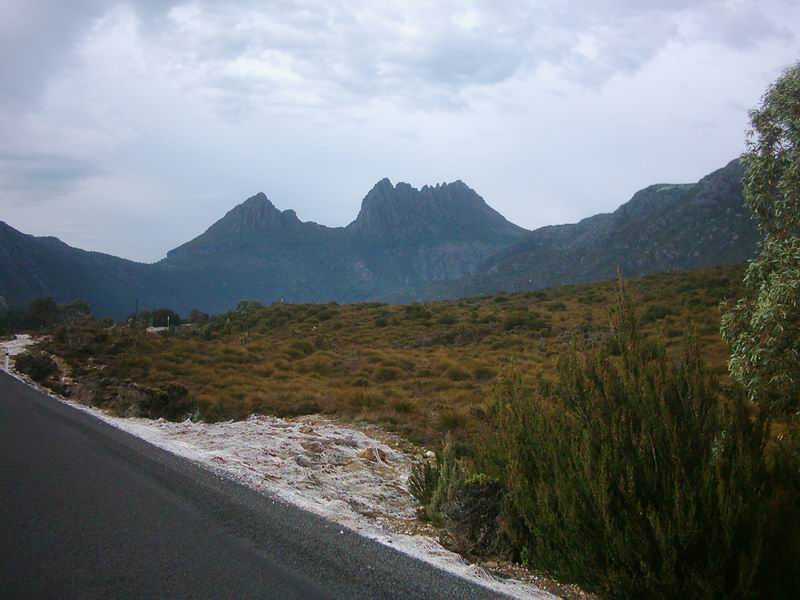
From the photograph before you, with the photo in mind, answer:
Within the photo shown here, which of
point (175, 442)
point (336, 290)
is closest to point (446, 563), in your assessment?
point (175, 442)

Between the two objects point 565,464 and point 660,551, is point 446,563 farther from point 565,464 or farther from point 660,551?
point 660,551

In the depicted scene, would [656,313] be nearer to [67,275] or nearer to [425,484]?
[425,484]

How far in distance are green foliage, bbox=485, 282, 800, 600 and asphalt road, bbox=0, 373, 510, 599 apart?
38.7 inches

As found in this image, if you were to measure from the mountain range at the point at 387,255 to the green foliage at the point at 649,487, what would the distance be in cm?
6963

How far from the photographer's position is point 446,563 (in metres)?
5.54

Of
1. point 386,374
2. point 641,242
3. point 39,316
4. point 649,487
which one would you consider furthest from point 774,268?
point 641,242

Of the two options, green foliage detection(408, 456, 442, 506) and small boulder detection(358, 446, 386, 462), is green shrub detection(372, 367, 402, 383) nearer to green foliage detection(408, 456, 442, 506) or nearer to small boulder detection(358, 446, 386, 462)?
small boulder detection(358, 446, 386, 462)

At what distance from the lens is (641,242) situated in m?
97.4

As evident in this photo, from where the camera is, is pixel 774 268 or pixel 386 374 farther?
pixel 386 374

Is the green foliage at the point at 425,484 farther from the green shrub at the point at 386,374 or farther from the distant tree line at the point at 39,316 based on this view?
the distant tree line at the point at 39,316

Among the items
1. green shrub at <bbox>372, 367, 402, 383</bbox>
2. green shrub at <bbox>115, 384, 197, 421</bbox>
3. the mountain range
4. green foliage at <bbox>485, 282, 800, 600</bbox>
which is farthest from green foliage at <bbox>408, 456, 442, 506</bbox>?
the mountain range

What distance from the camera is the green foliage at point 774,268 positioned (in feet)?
21.0

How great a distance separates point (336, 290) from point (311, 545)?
166095 mm

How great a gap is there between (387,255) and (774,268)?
181189 millimetres
